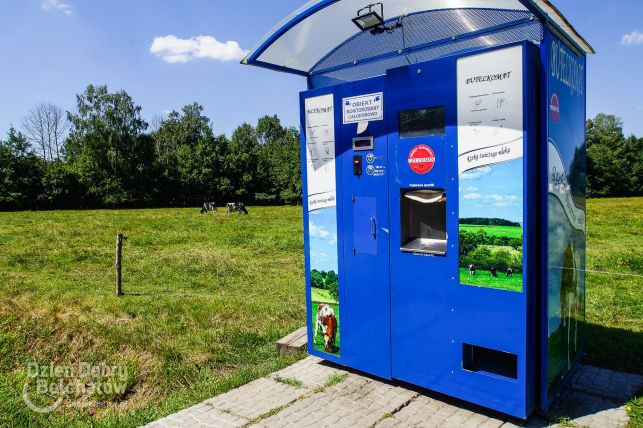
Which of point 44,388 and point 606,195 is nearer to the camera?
point 44,388

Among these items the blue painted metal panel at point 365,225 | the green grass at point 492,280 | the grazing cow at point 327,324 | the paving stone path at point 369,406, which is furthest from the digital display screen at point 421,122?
the paving stone path at point 369,406

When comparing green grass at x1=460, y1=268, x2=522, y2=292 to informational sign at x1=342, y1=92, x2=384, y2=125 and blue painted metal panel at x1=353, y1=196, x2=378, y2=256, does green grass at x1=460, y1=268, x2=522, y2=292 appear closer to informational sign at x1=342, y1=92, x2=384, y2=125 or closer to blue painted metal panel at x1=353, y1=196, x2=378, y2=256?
blue painted metal panel at x1=353, y1=196, x2=378, y2=256

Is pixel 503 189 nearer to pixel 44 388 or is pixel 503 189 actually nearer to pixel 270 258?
pixel 44 388

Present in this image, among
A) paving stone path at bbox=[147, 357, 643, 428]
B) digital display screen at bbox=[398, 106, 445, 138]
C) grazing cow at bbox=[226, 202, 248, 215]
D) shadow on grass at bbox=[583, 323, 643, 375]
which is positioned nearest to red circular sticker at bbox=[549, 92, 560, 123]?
digital display screen at bbox=[398, 106, 445, 138]

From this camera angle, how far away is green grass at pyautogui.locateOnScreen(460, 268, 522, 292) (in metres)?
3.44

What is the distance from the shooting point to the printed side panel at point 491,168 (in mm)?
3371

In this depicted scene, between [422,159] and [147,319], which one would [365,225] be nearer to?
[422,159]

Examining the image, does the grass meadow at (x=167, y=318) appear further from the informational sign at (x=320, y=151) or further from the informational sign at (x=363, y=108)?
the informational sign at (x=363, y=108)

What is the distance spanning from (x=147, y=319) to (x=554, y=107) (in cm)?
585

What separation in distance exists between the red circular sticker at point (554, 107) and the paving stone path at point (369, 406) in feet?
7.62

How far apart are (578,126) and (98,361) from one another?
567 cm

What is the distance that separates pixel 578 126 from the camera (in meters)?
4.25

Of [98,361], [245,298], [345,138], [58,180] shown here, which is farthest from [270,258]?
[58,180]

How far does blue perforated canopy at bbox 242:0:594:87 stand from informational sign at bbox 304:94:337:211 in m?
0.64
